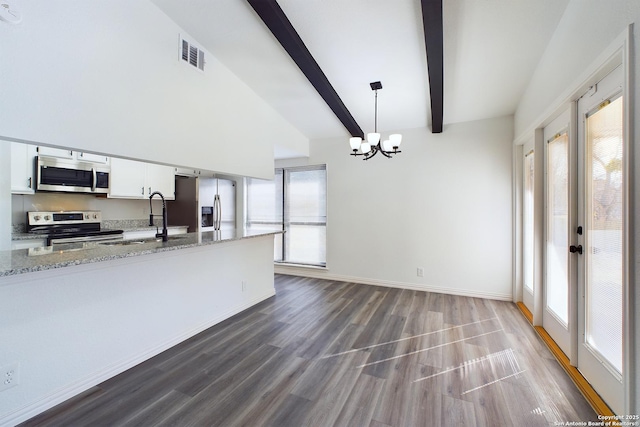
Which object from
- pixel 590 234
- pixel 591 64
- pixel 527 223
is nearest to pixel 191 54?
pixel 591 64

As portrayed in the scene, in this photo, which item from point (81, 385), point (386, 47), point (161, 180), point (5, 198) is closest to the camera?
point (81, 385)

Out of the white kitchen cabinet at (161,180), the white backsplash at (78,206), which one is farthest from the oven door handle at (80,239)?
the white kitchen cabinet at (161,180)

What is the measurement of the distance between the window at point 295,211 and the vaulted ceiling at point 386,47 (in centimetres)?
168

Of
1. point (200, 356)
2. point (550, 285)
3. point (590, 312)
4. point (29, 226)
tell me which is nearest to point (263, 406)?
point (200, 356)

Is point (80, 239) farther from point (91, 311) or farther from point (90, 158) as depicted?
point (91, 311)

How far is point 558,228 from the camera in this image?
2.51 meters

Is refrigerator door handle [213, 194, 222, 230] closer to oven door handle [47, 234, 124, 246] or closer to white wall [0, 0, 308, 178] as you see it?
oven door handle [47, 234, 124, 246]

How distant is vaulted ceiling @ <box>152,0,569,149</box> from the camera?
2248 mm

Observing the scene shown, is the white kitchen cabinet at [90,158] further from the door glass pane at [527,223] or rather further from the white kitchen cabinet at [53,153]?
the door glass pane at [527,223]

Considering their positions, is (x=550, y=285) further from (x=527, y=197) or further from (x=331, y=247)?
(x=331, y=247)

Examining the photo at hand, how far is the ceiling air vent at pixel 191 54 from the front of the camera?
2.62 m

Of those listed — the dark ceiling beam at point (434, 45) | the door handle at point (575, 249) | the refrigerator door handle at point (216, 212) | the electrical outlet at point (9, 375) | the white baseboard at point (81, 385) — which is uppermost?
the dark ceiling beam at point (434, 45)

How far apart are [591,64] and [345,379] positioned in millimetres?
2753

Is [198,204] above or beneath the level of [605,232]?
above
